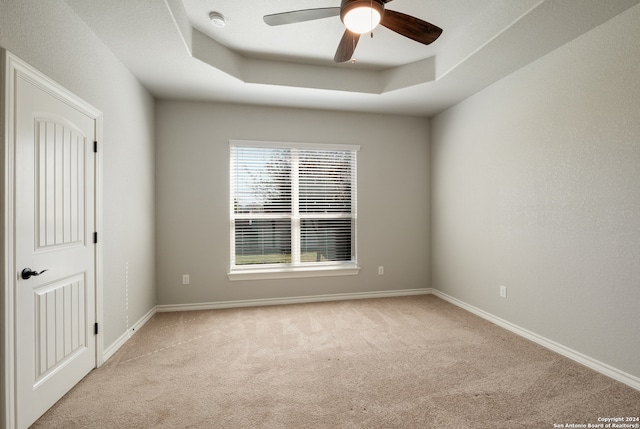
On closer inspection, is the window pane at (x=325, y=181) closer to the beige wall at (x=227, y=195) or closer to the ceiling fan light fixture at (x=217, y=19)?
the beige wall at (x=227, y=195)

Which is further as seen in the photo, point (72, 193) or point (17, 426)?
point (72, 193)

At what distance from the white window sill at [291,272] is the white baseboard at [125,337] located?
3.32 feet

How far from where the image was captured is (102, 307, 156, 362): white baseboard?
2.67 meters

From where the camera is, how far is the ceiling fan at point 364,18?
1920 millimetres

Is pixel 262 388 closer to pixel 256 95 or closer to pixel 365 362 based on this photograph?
pixel 365 362

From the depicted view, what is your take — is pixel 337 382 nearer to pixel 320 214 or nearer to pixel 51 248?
pixel 51 248

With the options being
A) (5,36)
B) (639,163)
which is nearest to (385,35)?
(639,163)

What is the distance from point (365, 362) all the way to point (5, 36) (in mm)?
3121

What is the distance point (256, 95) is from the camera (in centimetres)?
378

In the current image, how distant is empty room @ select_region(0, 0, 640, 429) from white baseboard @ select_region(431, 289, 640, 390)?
2 centimetres

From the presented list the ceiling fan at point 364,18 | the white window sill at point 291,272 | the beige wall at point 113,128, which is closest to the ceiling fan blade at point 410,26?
the ceiling fan at point 364,18

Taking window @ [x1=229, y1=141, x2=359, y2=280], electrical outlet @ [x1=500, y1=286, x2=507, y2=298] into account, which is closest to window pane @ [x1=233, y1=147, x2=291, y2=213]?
window @ [x1=229, y1=141, x2=359, y2=280]

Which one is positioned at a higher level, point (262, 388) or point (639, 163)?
point (639, 163)

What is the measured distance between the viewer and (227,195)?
161 inches
